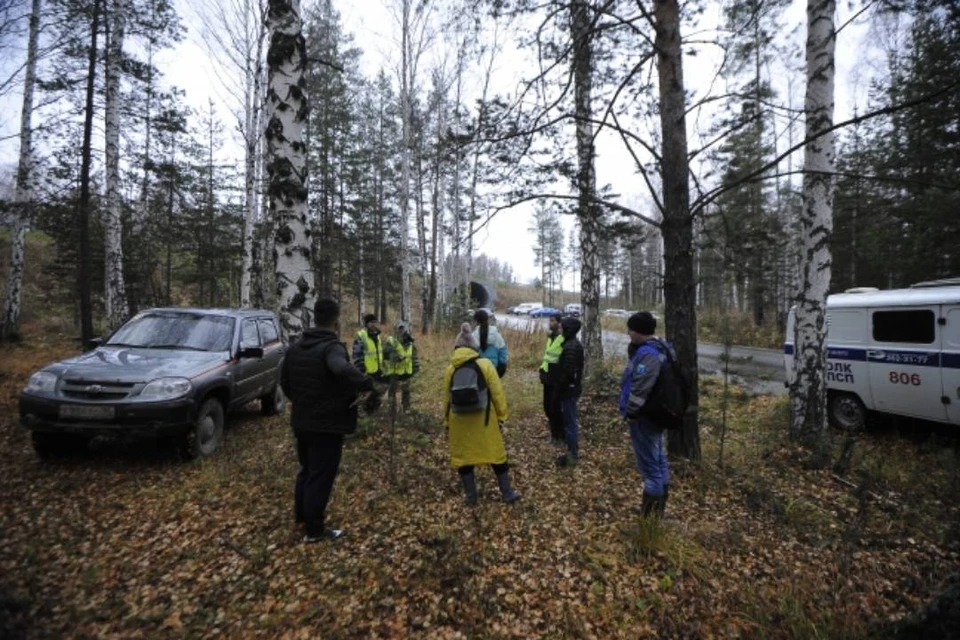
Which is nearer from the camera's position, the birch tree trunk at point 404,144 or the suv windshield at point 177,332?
the suv windshield at point 177,332

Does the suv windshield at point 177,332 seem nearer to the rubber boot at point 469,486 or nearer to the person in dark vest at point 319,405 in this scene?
the person in dark vest at point 319,405

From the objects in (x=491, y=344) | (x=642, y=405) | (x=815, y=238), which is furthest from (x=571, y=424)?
(x=815, y=238)

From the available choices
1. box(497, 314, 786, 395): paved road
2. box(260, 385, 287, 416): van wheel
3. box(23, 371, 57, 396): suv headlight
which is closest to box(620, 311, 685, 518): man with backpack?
box(23, 371, 57, 396): suv headlight

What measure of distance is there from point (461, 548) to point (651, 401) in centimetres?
208

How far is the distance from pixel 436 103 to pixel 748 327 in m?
19.1

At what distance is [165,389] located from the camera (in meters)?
4.67

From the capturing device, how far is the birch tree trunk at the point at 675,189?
4.54 metres

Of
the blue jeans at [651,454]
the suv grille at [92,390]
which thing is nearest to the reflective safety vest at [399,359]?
the suv grille at [92,390]

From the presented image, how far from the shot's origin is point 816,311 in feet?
19.6

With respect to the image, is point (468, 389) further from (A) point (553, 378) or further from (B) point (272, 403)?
(B) point (272, 403)

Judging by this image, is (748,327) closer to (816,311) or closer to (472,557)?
(816,311)

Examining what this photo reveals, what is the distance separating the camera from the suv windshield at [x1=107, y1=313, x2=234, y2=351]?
571cm

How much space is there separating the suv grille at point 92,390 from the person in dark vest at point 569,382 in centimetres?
500

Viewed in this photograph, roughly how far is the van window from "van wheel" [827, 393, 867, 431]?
115 centimetres
